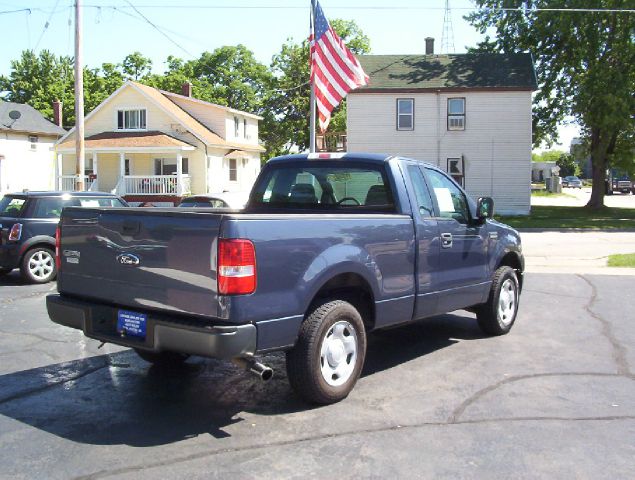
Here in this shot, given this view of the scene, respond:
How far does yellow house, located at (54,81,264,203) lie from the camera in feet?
114

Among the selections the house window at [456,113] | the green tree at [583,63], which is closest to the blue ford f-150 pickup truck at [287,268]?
the green tree at [583,63]

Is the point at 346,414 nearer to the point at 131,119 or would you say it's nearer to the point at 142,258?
the point at 142,258

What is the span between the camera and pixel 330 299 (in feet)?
16.8

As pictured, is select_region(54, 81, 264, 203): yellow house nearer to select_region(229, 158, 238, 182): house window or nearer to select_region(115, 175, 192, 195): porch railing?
select_region(115, 175, 192, 195): porch railing

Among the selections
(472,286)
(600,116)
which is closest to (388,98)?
(600,116)

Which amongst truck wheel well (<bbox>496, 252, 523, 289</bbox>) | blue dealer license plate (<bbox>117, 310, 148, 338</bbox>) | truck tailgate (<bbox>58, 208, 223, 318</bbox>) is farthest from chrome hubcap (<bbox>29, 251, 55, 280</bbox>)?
truck wheel well (<bbox>496, 252, 523, 289</bbox>)

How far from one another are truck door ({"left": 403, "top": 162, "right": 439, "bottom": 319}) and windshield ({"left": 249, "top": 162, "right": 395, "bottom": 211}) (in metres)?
0.27

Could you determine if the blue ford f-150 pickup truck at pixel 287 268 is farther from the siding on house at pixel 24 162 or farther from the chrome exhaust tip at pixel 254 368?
the siding on house at pixel 24 162

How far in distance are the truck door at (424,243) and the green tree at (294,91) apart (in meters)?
48.5

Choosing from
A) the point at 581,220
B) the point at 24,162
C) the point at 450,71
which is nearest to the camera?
the point at 581,220

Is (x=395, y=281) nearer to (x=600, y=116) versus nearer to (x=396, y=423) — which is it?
(x=396, y=423)

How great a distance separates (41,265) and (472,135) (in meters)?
24.6

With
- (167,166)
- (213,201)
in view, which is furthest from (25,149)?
(213,201)

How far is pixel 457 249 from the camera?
6.42 metres
